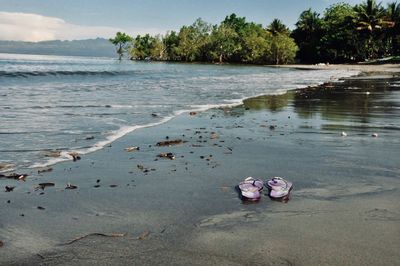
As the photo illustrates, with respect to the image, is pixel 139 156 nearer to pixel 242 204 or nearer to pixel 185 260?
pixel 242 204

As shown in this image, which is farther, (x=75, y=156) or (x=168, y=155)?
(x=168, y=155)

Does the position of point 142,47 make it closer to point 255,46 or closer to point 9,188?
point 255,46

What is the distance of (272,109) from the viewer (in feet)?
38.4

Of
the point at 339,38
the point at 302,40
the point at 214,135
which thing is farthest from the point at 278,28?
the point at 214,135

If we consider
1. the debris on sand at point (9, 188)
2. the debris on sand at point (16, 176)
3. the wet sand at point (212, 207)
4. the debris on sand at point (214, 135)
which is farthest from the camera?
the debris on sand at point (214, 135)

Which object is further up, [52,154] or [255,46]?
[255,46]

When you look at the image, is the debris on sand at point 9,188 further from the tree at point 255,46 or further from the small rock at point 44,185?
the tree at point 255,46

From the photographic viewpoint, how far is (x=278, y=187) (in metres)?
4.29

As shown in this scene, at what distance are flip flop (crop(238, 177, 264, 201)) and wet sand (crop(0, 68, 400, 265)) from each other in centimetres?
9

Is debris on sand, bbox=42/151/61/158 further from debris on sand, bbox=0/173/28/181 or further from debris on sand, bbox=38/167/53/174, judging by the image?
debris on sand, bbox=0/173/28/181

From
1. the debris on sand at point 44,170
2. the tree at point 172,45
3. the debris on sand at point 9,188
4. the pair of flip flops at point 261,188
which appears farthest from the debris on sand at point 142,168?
the tree at point 172,45

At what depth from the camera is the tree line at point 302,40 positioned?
7375 centimetres

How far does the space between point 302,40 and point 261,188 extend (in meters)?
95.2

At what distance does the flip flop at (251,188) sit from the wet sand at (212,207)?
9 cm
